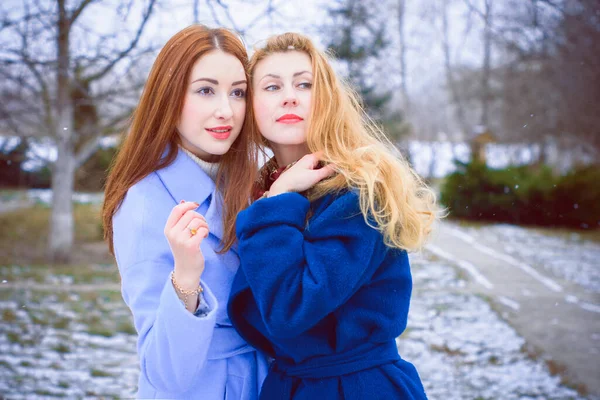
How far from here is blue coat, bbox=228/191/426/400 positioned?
1.59 m

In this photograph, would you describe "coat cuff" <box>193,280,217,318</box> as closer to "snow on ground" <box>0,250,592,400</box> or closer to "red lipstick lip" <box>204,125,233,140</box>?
"red lipstick lip" <box>204,125,233,140</box>

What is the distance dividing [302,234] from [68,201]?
9.29 metres

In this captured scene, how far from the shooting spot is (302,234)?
5.51ft

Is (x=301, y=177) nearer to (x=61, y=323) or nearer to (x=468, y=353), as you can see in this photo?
(x=468, y=353)

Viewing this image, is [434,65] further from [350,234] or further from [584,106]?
[350,234]

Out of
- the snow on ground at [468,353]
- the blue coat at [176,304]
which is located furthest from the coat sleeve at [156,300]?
the snow on ground at [468,353]

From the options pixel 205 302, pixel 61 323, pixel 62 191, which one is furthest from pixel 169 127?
pixel 62 191

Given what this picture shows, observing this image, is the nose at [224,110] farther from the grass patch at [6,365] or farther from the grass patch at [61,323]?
the grass patch at [61,323]

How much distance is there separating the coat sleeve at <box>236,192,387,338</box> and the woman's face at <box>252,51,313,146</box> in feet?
1.08

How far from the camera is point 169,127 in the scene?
2.00m

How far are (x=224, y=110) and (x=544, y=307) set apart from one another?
20.8ft

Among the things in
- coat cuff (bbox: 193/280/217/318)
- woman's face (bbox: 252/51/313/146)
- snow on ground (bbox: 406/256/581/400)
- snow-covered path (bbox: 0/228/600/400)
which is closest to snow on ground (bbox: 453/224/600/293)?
snow-covered path (bbox: 0/228/600/400)

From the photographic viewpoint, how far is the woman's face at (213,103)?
1982 mm

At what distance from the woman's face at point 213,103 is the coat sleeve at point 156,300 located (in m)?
0.25
